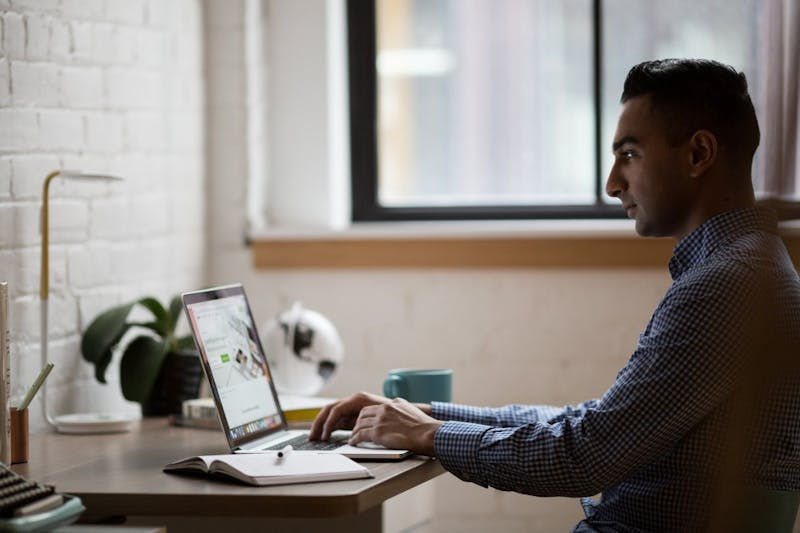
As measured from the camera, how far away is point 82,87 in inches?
85.4

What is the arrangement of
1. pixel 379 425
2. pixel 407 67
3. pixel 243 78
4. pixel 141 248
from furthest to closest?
pixel 407 67 < pixel 243 78 < pixel 141 248 < pixel 379 425

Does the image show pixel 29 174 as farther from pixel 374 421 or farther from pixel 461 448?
pixel 461 448

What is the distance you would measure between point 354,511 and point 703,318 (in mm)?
498

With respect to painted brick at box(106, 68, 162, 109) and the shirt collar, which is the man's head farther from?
painted brick at box(106, 68, 162, 109)

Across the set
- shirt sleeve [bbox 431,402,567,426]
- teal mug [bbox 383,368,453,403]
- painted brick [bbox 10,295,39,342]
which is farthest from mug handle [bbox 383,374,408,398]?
painted brick [bbox 10,295,39,342]

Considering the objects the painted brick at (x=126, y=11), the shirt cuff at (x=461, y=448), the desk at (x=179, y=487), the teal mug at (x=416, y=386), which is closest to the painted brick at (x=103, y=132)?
the painted brick at (x=126, y=11)

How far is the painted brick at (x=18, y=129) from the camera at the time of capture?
→ 75.4 inches

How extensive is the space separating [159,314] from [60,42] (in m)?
0.54

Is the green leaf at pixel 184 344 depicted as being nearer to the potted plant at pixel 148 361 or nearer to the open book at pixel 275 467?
the potted plant at pixel 148 361

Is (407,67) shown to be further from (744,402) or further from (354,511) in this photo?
(744,402)

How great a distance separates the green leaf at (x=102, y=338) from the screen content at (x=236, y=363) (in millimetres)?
347

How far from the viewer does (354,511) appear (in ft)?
4.44

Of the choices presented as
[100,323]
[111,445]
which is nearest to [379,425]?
[111,445]

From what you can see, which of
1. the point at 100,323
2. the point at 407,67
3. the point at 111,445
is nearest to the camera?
the point at 111,445
